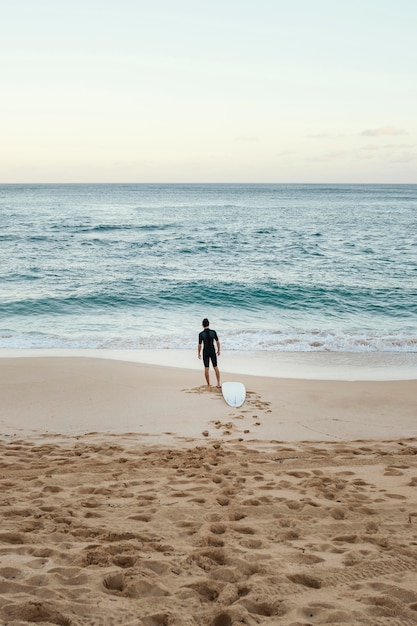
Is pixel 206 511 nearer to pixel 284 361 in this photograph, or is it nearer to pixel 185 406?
pixel 185 406

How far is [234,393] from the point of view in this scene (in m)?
10.6

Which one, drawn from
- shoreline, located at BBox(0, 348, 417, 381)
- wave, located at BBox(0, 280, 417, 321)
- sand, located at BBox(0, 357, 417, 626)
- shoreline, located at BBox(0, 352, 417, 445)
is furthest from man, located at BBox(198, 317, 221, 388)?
wave, located at BBox(0, 280, 417, 321)

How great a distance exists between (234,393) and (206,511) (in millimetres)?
5308

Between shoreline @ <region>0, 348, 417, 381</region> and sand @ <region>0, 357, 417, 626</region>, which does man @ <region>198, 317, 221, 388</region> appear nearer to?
sand @ <region>0, 357, 417, 626</region>

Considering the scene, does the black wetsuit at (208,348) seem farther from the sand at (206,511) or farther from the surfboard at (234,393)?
the sand at (206,511)

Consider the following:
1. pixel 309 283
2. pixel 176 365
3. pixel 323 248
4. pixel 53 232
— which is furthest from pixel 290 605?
pixel 53 232

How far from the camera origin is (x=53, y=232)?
43.9m

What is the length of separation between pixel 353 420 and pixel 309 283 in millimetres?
17036

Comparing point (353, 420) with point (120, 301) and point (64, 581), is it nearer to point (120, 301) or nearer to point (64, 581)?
point (64, 581)

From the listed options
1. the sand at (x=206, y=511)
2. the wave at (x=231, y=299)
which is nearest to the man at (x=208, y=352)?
the sand at (x=206, y=511)

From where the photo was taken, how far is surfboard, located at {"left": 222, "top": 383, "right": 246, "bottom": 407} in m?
10.2

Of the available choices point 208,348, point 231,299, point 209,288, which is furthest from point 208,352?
point 209,288

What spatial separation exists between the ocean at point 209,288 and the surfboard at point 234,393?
4.97 metres

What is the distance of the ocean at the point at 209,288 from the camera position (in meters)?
17.2
